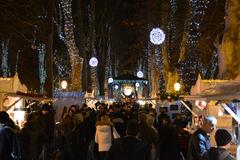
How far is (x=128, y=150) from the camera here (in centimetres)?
713

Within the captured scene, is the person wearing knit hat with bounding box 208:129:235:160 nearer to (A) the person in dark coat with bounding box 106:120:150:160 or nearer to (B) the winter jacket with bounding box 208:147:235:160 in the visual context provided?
(B) the winter jacket with bounding box 208:147:235:160

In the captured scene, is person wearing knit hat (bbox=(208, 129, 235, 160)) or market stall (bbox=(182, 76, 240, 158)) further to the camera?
market stall (bbox=(182, 76, 240, 158))

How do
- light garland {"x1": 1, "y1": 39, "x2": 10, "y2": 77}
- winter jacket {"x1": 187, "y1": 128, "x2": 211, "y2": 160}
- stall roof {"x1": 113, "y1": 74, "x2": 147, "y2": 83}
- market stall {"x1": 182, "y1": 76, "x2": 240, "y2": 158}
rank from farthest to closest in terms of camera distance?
1. stall roof {"x1": 113, "y1": 74, "x2": 147, "y2": 83}
2. light garland {"x1": 1, "y1": 39, "x2": 10, "y2": 77}
3. market stall {"x1": 182, "y1": 76, "x2": 240, "y2": 158}
4. winter jacket {"x1": 187, "y1": 128, "x2": 211, "y2": 160}

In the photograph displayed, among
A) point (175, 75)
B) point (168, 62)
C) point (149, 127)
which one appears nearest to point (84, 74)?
point (168, 62)

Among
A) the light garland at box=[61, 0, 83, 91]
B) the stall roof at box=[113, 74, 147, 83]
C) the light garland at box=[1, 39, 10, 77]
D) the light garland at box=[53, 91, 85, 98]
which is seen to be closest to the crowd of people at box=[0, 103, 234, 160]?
the light garland at box=[53, 91, 85, 98]

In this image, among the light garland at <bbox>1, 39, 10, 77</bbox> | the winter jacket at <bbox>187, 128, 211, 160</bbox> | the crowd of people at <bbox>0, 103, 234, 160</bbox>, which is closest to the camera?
the winter jacket at <bbox>187, 128, 211, 160</bbox>

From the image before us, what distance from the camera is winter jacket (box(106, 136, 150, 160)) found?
7.11 m

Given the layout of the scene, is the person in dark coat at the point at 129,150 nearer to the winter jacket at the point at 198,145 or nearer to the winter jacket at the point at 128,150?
the winter jacket at the point at 128,150

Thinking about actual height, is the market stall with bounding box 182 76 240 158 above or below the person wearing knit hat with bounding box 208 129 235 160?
above

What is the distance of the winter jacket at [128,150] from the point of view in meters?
7.11

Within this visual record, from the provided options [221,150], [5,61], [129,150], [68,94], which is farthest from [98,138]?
[5,61]

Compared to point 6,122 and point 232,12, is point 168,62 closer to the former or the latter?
point 232,12

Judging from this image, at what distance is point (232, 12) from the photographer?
616 inches

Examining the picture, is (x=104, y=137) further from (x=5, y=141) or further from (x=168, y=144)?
(x=5, y=141)
